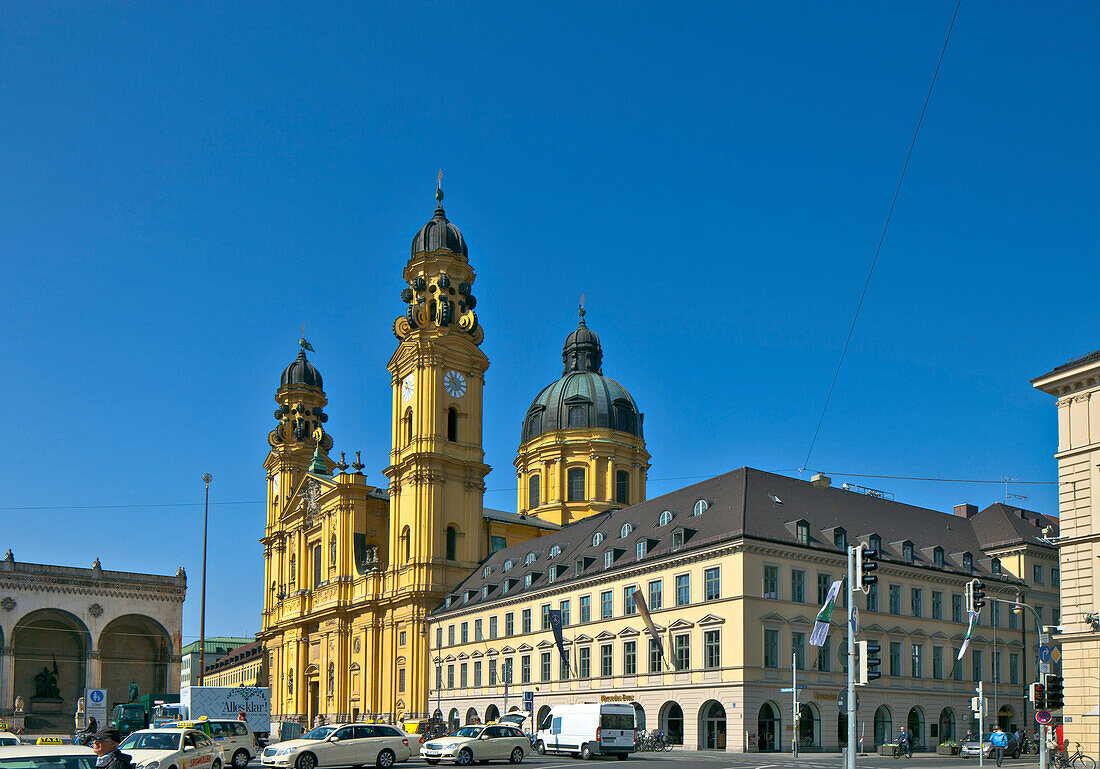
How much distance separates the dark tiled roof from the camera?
59562mm

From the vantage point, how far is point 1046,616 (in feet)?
226

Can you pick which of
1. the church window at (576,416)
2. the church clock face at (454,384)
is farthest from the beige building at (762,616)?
the church window at (576,416)

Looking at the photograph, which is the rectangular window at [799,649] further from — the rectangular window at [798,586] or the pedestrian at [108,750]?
the pedestrian at [108,750]

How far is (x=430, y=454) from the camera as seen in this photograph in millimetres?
86562

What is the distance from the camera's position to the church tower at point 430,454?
8593 centimetres

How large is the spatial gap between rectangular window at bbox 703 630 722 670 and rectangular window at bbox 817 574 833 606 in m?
5.98

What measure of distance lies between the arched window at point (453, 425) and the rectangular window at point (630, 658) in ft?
102

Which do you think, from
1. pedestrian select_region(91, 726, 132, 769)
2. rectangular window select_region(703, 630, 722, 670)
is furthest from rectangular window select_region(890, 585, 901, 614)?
pedestrian select_region(91, 726, 132, 769)

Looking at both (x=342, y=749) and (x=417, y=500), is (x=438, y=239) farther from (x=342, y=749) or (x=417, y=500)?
(x=342, y=749)

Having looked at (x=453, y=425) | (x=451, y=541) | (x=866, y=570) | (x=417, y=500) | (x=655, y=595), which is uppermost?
(x=453, y=425)

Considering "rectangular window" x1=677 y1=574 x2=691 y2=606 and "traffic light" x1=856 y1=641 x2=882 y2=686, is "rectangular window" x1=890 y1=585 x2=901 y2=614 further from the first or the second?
"traffic light" x1=856 y1=641 x2=882 y2=686

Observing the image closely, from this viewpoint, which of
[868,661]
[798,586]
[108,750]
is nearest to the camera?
[108,750]

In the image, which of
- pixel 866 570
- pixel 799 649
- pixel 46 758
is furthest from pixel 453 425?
pixel 46 758

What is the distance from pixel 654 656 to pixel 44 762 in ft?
167
